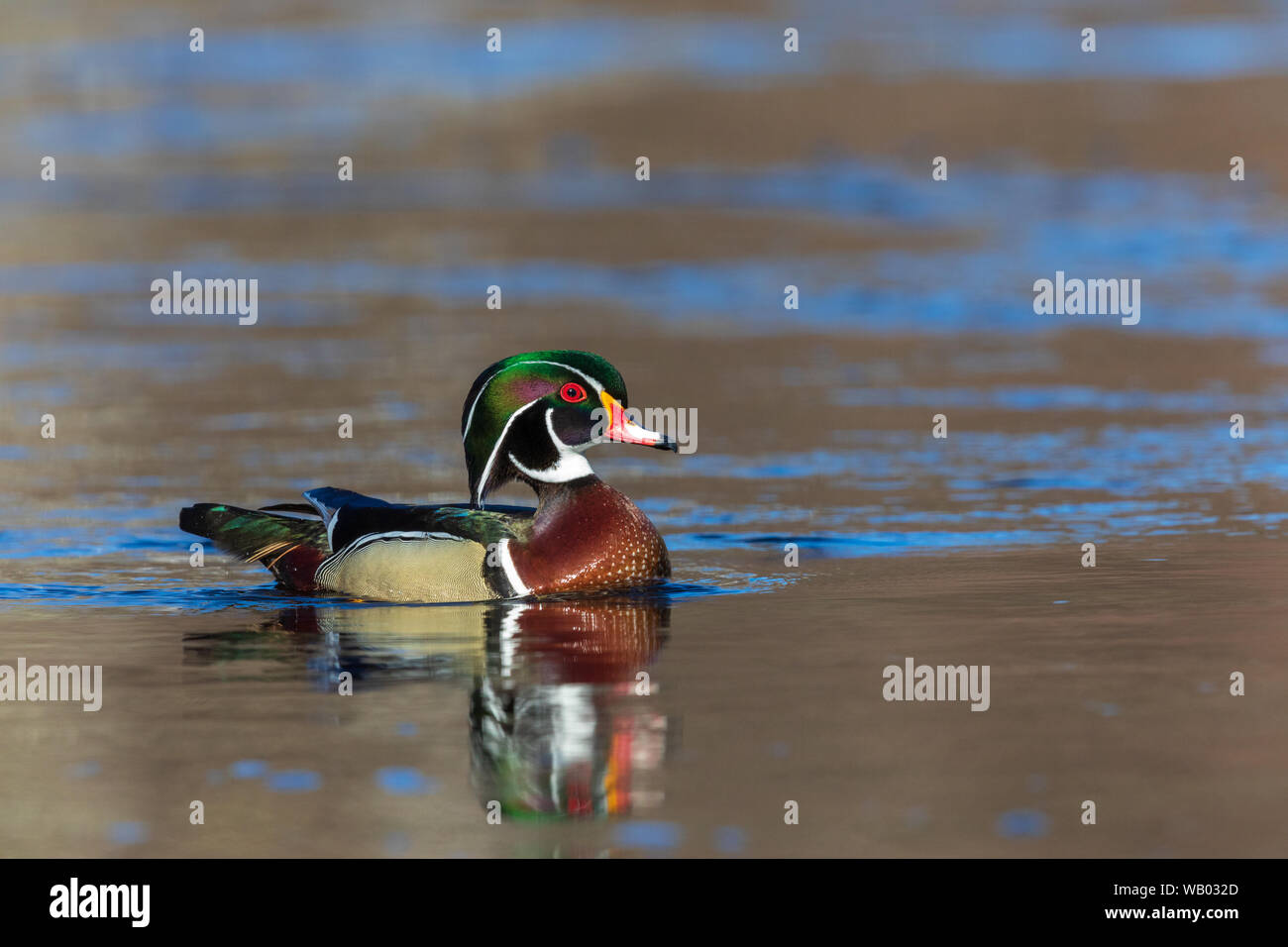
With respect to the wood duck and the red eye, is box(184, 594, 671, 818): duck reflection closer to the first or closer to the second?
the wood duck

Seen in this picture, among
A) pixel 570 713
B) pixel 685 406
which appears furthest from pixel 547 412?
pixel 685 406

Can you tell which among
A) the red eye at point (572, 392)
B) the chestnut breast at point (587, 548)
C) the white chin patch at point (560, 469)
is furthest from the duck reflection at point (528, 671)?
the red eye at point (572, 392)

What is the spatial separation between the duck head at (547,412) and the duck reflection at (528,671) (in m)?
0.77

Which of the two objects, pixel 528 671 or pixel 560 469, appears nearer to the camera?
pixel 528 671

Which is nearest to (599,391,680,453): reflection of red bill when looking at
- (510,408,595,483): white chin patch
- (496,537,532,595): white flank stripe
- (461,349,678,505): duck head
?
(461,349,678,505): duck head

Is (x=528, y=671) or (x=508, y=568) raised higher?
(x=508, y=568)

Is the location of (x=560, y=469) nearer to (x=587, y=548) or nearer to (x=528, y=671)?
(x=587, y=548)

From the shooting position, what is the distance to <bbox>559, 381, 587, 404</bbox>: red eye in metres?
11.2

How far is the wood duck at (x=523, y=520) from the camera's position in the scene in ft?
36.1

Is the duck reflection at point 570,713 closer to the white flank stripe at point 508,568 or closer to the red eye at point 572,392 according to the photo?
the white flank stripe at point 508,568

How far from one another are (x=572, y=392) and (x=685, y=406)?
554 centimetres

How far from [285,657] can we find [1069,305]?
12574mm

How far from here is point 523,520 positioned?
11.2 m

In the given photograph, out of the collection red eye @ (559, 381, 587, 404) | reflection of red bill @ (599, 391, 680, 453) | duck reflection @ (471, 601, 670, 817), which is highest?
red eye @ (559, 381, 587, 404)
